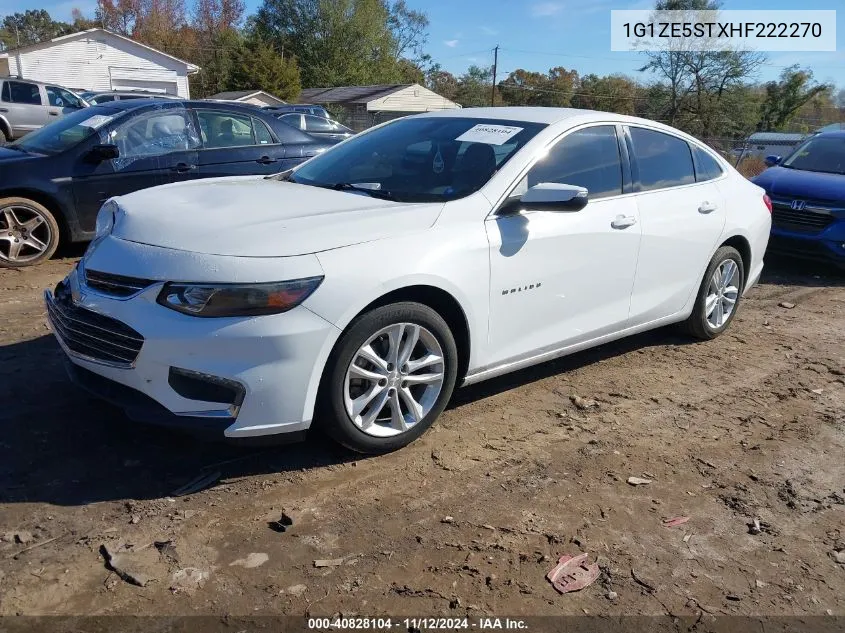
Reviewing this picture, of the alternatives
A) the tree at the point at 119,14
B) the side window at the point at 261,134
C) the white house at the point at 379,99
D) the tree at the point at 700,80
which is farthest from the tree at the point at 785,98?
the tree at the point at 119,14

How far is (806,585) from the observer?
9.20 feet

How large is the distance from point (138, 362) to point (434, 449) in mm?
1498

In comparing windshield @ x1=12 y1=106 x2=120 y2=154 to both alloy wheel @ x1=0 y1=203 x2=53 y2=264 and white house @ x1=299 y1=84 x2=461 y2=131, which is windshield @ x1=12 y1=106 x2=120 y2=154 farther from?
white house @ x1=299 y1=84 x2=461 y2=131

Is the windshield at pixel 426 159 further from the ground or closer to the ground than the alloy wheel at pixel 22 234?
further from the ground

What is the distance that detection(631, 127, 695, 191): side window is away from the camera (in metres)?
4.72

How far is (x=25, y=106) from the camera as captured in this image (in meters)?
19.2

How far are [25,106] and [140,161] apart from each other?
15.0 meters

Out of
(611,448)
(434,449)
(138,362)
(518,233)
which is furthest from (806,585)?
(138,362)

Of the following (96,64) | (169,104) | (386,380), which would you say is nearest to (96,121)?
(169,104)

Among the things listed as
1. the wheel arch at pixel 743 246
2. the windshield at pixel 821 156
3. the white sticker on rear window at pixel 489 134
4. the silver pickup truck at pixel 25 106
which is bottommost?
the wheel arch at pixel 743 246

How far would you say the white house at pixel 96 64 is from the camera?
36.7 meters

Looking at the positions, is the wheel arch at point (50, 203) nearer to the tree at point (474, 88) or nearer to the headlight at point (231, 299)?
the headlight at point (231, 299)

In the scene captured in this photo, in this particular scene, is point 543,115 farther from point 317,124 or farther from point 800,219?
point 317,124

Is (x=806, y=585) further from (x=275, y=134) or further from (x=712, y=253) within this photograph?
(x=275, y=134)
